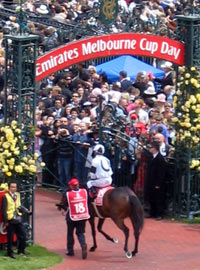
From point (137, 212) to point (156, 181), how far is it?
10.6 ft

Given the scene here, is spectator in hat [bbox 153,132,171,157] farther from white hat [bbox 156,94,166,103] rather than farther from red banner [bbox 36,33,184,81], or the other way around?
white hat [bbox 156,94,166,103]

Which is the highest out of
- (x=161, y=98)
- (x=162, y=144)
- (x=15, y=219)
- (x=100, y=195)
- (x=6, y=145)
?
(x=161, y=98)

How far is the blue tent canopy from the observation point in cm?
3170

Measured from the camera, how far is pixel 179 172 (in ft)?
77.9

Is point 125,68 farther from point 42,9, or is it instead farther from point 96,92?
point 42,9

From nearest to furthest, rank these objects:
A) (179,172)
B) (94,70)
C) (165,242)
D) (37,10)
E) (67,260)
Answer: (67,260)
(165,242)
(179,172)
(94,70)
(37,10)

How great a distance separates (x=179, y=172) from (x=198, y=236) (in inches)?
76.2

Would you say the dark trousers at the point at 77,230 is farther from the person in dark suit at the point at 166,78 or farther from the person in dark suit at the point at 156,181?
the person in dark suit at the point at 166,78

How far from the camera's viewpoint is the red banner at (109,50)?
2131 cm

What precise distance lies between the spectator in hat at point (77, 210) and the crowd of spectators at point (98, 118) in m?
3.86

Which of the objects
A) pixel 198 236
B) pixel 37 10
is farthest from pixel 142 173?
pixel 37 10

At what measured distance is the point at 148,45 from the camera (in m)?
22.9

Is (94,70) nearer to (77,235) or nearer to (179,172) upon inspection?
(179,172)

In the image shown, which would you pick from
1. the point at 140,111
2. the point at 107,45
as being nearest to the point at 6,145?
the point at 107,45
